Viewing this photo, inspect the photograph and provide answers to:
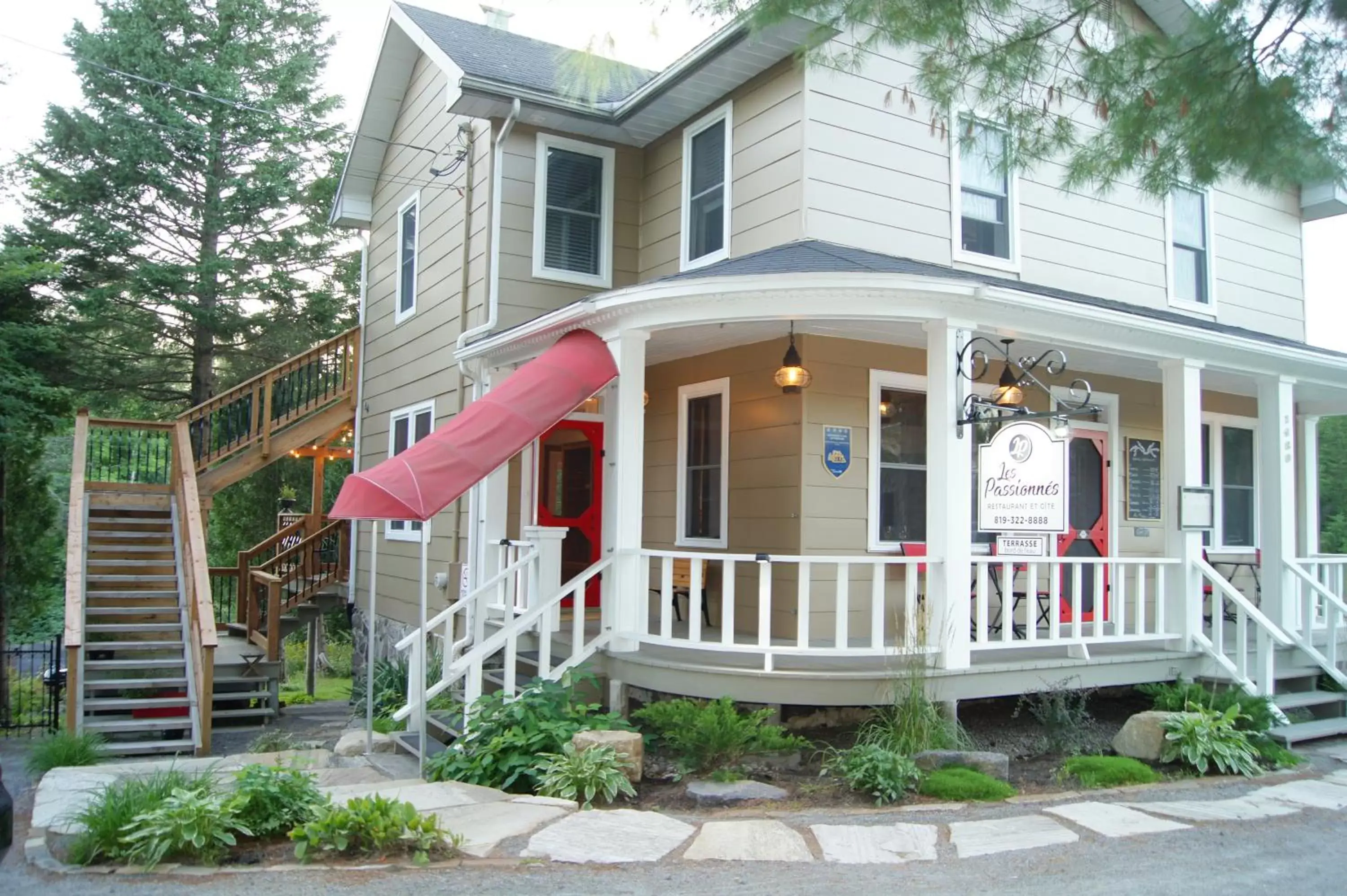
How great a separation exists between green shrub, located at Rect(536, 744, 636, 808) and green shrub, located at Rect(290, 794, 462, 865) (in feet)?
3.30

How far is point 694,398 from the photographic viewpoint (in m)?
9.51

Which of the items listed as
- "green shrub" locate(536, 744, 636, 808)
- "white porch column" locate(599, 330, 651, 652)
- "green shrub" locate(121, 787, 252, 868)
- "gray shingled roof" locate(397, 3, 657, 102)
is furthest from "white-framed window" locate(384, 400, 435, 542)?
"green shrub" locate(121, 787, 252, 868)

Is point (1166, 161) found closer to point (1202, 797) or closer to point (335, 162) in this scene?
point (1202, 797)

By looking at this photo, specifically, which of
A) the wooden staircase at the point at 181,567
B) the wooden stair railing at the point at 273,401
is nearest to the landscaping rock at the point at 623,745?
the wooden staircase at the point at 181,567

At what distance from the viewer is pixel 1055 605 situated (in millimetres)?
7617

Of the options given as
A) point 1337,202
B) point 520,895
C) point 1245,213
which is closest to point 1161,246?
point 1245,213

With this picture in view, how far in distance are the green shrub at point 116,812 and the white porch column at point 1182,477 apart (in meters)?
7.18

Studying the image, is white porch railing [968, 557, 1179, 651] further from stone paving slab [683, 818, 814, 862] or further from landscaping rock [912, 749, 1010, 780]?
stone paving slab [683, 818, 814, 862]

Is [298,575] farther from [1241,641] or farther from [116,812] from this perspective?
[1241,641]

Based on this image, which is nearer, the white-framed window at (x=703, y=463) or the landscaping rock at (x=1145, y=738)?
the landscaping rock at (x=1145, y=738)

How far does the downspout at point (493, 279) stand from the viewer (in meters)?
9.87

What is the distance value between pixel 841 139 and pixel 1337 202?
7.12 metres

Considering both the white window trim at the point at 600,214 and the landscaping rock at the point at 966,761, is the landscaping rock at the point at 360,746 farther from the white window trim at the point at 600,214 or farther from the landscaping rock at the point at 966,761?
the white window trim at the point at 600,214

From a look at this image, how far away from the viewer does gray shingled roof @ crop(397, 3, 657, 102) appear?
10078 mm
